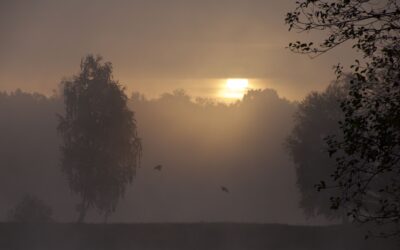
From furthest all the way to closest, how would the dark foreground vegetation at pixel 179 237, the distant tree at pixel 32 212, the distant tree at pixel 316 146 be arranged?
the distant tree at pixel 316 146 → the distant tree at pixel 32 212 → the dark foreground vegetation at pixel 179 237

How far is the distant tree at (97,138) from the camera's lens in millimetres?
58250

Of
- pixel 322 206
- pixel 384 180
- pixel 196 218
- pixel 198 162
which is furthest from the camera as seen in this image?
pixel 198 162

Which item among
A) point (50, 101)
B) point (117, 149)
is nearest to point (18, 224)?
point (117, 149)

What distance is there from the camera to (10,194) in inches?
4008

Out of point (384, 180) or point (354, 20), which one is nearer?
point (354, 20)

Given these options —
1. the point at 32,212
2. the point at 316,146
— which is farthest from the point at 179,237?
the point at 316,146

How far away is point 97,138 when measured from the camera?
59219 millimetres

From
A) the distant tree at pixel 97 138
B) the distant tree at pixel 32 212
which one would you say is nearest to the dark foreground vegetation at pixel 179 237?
the distant tree at pixel 32 212

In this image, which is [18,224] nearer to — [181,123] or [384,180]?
[384,180]

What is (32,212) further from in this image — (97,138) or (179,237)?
(179,237)

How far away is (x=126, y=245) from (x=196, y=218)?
61.8m

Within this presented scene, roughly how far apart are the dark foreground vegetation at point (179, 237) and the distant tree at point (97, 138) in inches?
255

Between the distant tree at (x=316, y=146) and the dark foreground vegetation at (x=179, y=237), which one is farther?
the distant tree at (x=316, y=146)

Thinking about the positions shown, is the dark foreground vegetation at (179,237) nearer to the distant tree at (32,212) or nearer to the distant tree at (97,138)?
the distant tree at (32,212)
